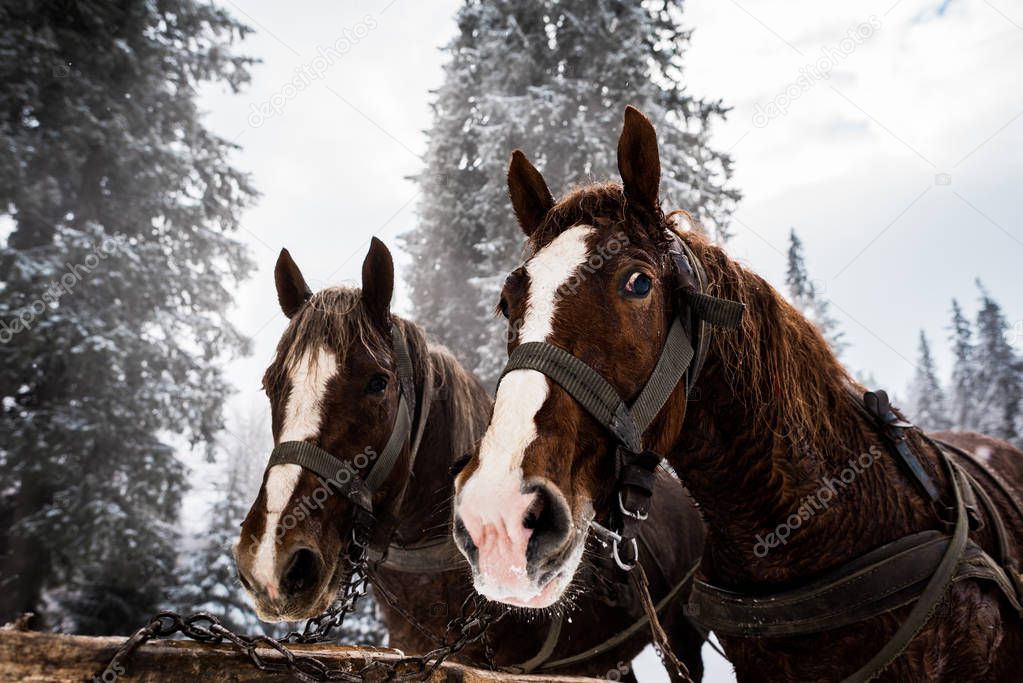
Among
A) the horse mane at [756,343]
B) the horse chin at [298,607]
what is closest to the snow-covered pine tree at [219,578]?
the horse chin at [298,607]

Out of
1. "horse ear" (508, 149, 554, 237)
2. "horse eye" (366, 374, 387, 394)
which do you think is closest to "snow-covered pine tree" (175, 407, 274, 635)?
"horse eye" (366, 374, 387, 394)

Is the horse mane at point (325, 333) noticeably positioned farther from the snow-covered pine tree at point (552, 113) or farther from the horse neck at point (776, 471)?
the snow-covered pine tree at point (552, 113)

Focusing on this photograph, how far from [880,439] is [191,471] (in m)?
8.95

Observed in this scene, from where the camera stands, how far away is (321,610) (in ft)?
8.41

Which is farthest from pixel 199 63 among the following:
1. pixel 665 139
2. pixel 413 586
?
pixel 413 586

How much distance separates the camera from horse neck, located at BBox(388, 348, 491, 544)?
10.3ft

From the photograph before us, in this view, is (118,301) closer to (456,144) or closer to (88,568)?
(88,568)

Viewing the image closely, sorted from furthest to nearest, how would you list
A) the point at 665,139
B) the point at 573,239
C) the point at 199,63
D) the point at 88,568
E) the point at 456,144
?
the point at 456,144 → the point at 199,63 → the point at 665,139 → the point at 88,568 → the point at 573,239

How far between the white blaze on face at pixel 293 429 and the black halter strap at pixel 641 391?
4.18 feet

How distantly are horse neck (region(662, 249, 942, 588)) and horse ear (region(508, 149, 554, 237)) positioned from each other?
0.80 meters

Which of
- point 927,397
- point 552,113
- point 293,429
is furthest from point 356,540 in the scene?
point 927,397

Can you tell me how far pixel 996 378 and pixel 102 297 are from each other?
882 inches

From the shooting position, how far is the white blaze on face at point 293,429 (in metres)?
2.37

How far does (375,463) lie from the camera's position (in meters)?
2.80
